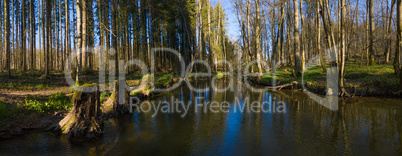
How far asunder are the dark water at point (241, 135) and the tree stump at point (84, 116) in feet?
1.00

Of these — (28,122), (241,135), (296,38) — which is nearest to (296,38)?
(296,38)

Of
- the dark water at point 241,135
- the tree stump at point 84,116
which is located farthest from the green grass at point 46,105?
the tree stump at point 84,116

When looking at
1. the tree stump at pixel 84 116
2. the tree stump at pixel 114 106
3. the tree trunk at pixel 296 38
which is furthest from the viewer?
the tree trunk at pixel 296 38

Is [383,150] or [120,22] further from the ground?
[120,22]

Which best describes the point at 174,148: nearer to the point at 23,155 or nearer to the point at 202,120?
the point at 202,120

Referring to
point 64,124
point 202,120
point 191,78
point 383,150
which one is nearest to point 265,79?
point 191,78

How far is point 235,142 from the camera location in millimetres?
6223

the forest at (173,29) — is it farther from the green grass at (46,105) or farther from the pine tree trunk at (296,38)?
the green grass at (46,105)

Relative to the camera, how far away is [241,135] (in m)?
6.81

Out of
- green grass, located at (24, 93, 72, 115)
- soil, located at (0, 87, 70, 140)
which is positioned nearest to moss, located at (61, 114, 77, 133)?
soil, located at (0, 87, 70, 140)

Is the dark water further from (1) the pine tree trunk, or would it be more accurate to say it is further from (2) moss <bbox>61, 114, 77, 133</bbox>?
(1) the pine tree trunk

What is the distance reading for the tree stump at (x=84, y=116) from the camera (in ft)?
20.2

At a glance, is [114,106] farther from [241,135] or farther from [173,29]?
[173,29]

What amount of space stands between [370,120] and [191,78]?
22913mm
